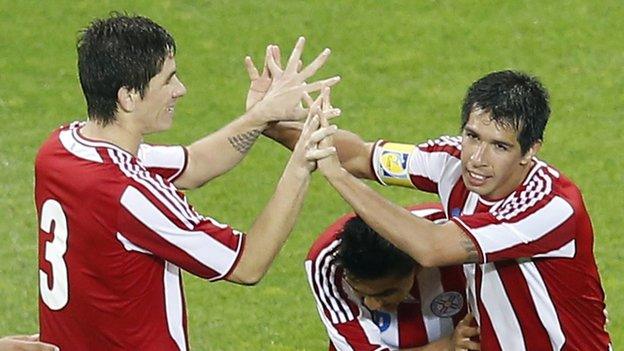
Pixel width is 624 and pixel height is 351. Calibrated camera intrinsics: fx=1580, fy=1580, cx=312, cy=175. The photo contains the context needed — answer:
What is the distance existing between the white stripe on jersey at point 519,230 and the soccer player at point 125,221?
2.39 ft

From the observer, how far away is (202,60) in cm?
1358

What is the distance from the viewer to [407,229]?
5980mm

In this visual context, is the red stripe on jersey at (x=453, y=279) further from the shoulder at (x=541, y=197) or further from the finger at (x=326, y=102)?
the finger at (x=326, y=102)

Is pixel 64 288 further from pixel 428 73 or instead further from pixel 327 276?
pixel 428 73

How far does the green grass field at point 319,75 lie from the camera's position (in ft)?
31.6

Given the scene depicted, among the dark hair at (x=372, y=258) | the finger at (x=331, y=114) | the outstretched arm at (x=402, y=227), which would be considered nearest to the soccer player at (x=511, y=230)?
the outstretched arm at (x=402, y=227)

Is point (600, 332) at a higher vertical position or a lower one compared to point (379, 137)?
lower

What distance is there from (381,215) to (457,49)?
774 centimetres

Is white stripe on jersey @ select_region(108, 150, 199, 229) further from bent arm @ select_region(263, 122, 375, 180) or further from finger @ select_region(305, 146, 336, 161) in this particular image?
bent arm @ select_region(263, 122, 375, 180)

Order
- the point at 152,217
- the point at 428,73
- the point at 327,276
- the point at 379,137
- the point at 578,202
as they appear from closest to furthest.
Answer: the point at 152,217
the point at 578,202
the point at 327,276
the point at 379,137
the point at 428,73

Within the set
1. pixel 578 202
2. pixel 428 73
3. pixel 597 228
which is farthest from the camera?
pixel 428 73

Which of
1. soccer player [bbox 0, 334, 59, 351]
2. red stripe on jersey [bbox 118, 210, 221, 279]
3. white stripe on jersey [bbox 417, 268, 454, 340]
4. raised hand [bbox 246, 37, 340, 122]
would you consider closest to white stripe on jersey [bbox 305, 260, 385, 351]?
white stripe on jersey [bbox 417, 268, 454, 340]

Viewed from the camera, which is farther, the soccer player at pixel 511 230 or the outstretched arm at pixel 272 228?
the soccer player at pixel 511 230

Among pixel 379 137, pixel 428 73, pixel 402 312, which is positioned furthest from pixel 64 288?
pixel 428 73
